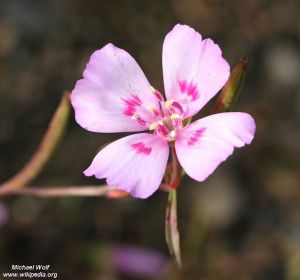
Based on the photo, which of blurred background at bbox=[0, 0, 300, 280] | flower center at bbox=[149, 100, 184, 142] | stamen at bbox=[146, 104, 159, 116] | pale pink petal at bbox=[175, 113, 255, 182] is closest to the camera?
pale pink petal at bbox=[175, 113, 255, 182]

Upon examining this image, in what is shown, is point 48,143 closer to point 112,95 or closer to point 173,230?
point 112,95

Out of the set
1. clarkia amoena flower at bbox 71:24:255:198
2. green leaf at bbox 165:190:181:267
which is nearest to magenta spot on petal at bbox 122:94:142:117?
clarkia amoena flower at bbox 71:24:255:198

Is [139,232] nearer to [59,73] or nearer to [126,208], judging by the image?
[126,208]

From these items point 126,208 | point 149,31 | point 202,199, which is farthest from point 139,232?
point 149,31

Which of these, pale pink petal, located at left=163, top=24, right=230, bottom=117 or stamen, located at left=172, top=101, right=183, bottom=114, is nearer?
pale pink petal, located at left=163, top=24, right=230, bottom=117

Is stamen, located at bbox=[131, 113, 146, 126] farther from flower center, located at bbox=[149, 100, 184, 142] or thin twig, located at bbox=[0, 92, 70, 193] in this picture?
thin twig, located at bbox=[0, 92, 70, 193]

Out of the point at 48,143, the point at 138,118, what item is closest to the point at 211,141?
the point at 138,118
